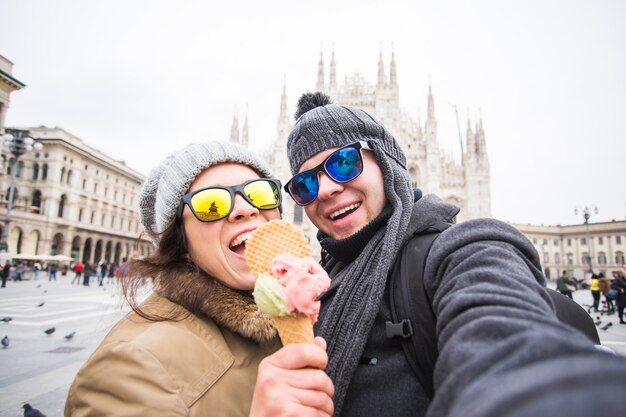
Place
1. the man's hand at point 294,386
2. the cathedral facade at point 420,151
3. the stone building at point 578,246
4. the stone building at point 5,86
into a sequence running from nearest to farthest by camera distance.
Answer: the man's hand at point 294,386, the stone building at point 5,86, the cathedral facade at point 420,151, the stone building at point 578,246

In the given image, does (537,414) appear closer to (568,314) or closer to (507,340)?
(507,340)

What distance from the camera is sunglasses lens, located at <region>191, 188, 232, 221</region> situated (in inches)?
54.6

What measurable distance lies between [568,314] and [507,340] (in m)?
1.07

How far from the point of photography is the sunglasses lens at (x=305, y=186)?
1.60m

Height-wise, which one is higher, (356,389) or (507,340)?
(507,340)

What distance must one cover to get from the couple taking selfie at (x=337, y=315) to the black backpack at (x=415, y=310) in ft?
0.05

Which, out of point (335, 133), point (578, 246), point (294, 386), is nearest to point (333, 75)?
point (335, 133)

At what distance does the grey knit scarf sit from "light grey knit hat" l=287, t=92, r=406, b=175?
0.33m

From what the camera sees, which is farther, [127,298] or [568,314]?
[127,298]

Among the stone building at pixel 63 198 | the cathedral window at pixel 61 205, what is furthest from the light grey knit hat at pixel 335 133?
the cathedral window at pixel 61 205

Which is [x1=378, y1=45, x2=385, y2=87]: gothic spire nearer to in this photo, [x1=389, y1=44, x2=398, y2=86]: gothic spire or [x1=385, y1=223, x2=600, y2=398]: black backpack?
[x1=389, y1=44, x2=398, y2=86]: gothic spire

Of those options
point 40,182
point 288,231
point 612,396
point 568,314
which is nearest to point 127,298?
point 288,231

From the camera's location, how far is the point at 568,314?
51.8 inches

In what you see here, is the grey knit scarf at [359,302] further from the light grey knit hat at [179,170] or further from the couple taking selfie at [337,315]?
the light grey knit hat at [179,170]
